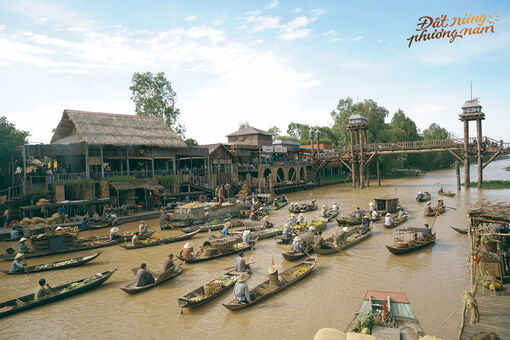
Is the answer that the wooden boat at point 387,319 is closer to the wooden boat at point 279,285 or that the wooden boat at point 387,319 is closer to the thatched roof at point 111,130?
the wooden boat at point 279,285

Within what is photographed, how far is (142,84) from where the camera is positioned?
44594 mm

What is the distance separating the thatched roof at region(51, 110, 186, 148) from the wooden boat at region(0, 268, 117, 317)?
17482mm

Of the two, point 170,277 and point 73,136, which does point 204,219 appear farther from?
point 73,136

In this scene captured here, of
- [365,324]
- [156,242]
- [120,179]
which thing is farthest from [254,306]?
[120,179]

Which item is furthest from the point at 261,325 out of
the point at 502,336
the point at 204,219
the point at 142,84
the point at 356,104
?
the point at 356,104

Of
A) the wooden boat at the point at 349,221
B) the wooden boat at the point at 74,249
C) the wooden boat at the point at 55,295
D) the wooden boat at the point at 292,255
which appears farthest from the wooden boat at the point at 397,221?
the wooden boat at the point at 74,249

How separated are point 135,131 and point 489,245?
29.7 m

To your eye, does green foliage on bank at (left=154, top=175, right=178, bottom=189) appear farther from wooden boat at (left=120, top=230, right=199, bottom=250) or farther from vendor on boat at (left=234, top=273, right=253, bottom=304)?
vendor on boat at (left=234, top=273, right=253, bottom=304)

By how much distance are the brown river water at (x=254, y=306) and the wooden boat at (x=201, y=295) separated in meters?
0.24

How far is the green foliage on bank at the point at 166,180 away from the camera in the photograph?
3200 cm

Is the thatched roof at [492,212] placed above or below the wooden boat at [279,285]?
above

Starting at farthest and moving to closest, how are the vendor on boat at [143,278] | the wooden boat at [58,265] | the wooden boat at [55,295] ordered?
the wooden boat at [58,265] → the vendor on boat at [143,278] → the wooden boat at [55,295]

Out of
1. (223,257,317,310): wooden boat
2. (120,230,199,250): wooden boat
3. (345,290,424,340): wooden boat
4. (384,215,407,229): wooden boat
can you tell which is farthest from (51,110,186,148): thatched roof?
(345,290,424,340): wooden boat

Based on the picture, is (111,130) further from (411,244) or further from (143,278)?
(411,244)
